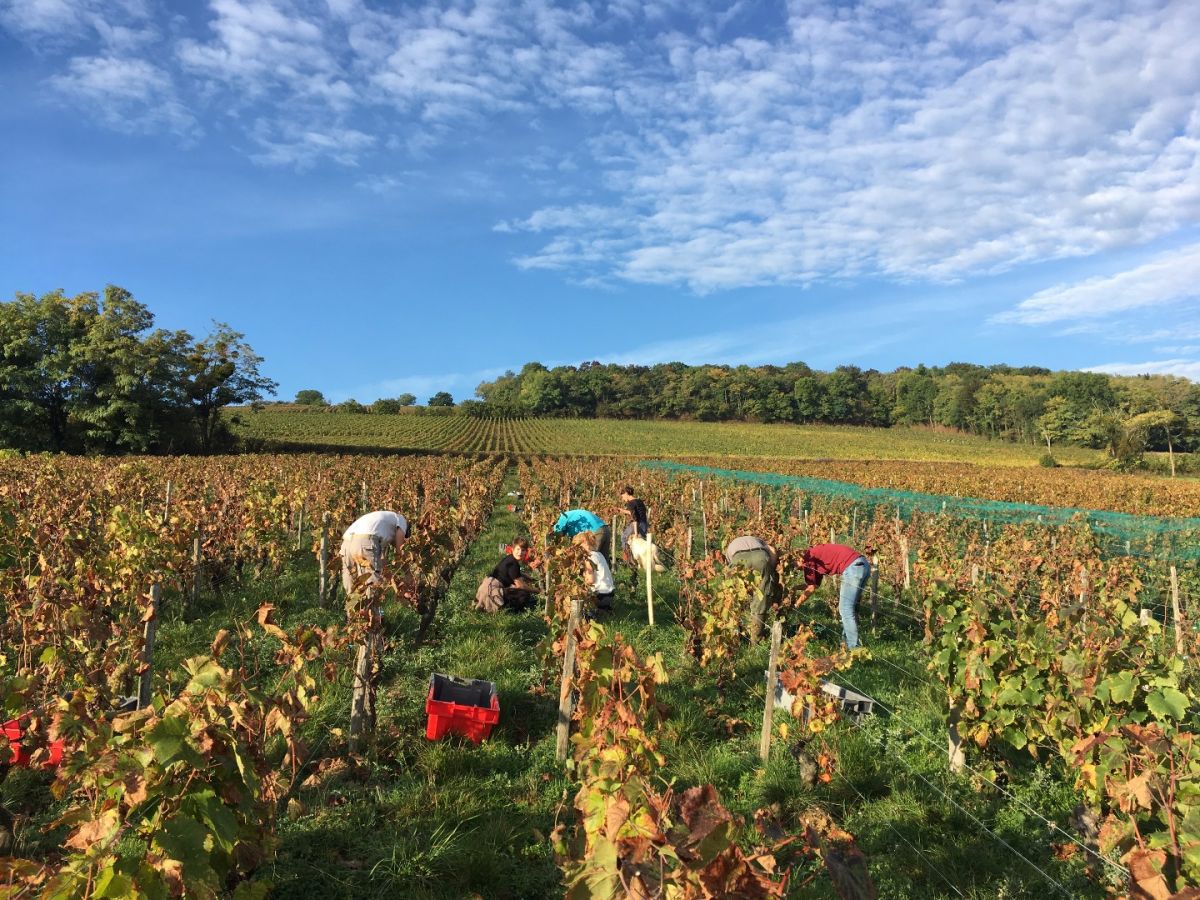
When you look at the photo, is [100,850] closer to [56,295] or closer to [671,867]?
[671,867]

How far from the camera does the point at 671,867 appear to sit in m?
1.79

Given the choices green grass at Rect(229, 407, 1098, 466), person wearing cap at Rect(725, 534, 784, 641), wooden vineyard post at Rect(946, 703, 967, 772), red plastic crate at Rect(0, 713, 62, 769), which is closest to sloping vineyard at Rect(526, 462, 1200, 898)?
wooden vineyard post at Rect(946, 703, 967, 772)

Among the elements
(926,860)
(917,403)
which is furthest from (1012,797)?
(917,403)

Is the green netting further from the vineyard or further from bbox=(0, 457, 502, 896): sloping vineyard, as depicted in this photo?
bbox=(0, 457, 502, 896): sloping vineyard

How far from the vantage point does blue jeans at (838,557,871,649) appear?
6.21 metres

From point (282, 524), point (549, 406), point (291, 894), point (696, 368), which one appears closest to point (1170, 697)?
point (291, 894)

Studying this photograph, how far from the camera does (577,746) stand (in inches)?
119

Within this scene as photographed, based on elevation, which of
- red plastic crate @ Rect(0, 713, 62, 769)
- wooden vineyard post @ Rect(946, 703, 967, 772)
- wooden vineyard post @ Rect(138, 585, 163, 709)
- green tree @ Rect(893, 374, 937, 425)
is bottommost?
wooden vineyard post @ Rect(946, 703, 967, 772)

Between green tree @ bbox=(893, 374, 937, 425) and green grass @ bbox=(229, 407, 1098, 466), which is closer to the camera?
green grass @ bbox=(229, 407, 1098, 466)

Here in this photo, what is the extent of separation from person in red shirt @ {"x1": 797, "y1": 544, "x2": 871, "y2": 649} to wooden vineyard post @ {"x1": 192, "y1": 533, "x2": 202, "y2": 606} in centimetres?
609

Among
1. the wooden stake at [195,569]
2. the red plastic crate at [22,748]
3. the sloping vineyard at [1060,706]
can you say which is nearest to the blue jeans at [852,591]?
the sloping vineyard at [1060,706]

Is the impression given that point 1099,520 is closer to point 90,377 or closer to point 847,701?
point 847,701

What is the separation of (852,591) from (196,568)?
6739 millimetres

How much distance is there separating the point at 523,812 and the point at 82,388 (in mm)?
37782
